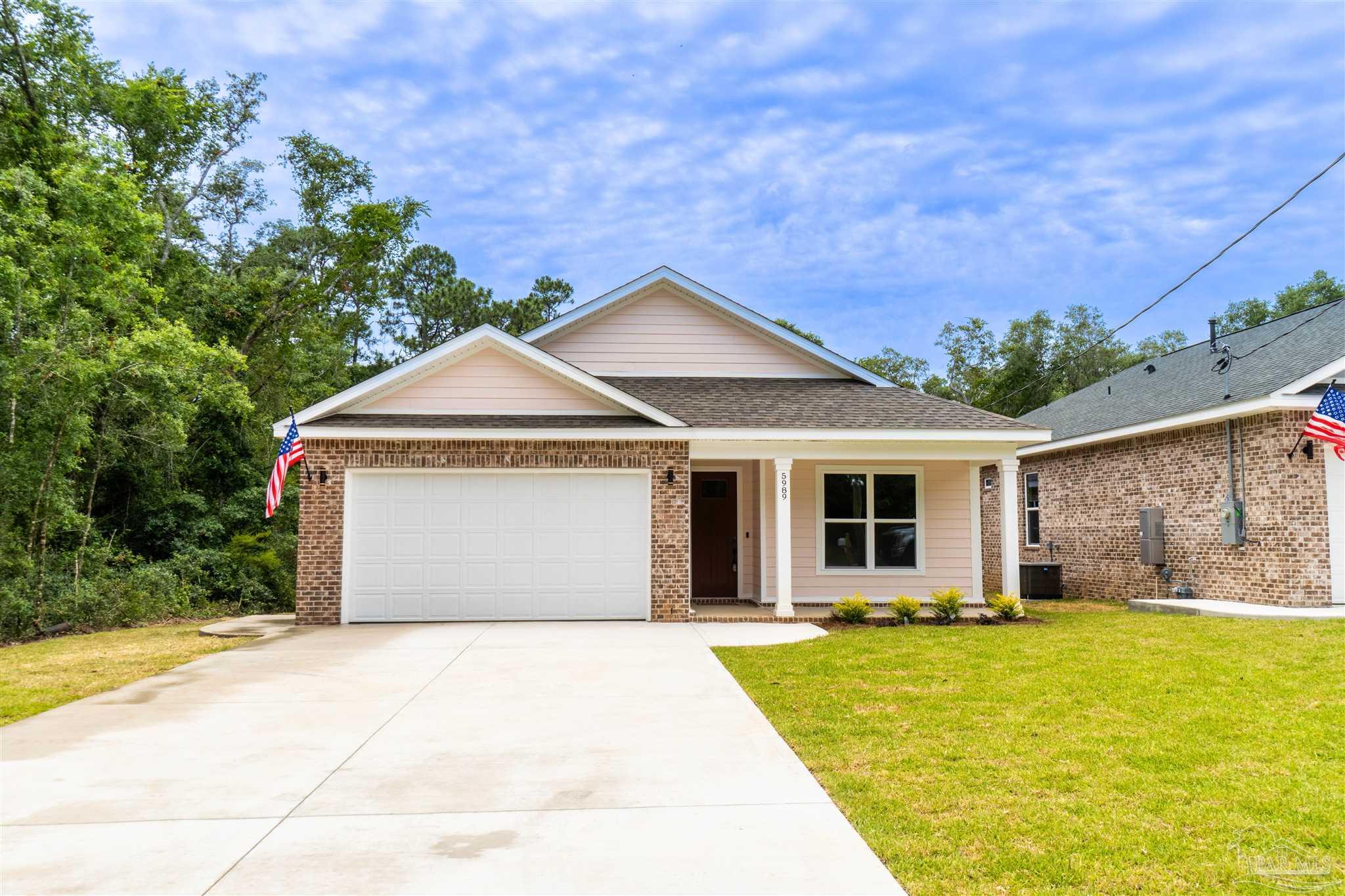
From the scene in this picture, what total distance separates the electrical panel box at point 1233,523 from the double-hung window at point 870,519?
466 cm

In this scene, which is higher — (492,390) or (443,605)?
(492,390)

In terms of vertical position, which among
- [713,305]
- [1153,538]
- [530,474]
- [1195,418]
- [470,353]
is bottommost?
[1153,538]

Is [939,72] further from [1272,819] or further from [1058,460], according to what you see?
[1272,819]

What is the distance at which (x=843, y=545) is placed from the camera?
14852 millimetres

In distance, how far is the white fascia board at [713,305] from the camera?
15797 millimetres

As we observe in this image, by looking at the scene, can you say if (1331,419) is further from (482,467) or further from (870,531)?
(482,467)

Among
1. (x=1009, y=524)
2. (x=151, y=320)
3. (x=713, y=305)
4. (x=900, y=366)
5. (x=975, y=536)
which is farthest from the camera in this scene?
(x=900, y=366)

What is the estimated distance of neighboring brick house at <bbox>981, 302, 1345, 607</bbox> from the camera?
13.1 meters

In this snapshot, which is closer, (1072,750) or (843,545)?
(1072,750)

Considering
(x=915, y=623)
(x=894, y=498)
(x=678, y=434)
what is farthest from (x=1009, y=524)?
(x=678, y=434)

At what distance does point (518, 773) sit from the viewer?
5398 mm

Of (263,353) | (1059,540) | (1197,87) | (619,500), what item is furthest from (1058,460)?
(263,353)

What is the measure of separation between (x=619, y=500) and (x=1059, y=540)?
11.3 metres

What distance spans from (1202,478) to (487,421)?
464 inches
